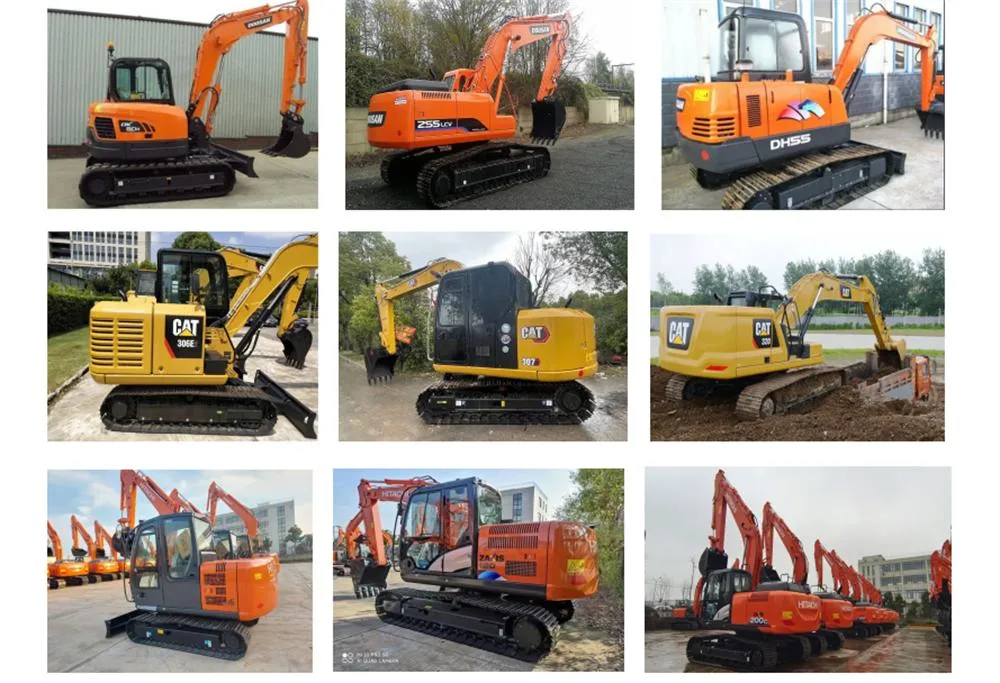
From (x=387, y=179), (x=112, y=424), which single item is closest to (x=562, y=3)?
(x=387, y=179)

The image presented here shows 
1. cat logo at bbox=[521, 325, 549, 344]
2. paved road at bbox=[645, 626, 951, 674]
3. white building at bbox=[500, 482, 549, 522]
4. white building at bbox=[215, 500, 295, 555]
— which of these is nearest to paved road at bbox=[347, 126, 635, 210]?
cat logo at bbox=[521, 325, 549, 344]

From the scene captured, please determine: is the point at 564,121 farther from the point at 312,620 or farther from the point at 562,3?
the point at 312,620

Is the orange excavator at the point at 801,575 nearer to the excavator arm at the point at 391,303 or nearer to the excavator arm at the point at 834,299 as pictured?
the excavator arm at the point at 834,299

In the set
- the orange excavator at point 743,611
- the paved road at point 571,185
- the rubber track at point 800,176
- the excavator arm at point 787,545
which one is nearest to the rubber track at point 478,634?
the orange excavator at point 743,611

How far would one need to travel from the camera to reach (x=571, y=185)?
261 inches

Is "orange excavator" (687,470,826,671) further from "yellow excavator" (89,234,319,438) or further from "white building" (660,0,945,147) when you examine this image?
"yellow excavator" (89,234,319,438)

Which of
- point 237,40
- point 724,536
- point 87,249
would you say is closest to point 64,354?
point 87,249

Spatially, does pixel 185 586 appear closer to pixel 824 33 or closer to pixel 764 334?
pixel 764 334

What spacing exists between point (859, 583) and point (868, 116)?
4.14 m

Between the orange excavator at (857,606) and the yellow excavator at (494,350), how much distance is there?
92.3 inches

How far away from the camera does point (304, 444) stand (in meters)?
5.66

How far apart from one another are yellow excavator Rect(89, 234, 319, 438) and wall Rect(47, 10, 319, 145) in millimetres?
1410

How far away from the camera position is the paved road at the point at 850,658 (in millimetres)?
5547

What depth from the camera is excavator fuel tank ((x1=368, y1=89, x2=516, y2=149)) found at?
628 cm
